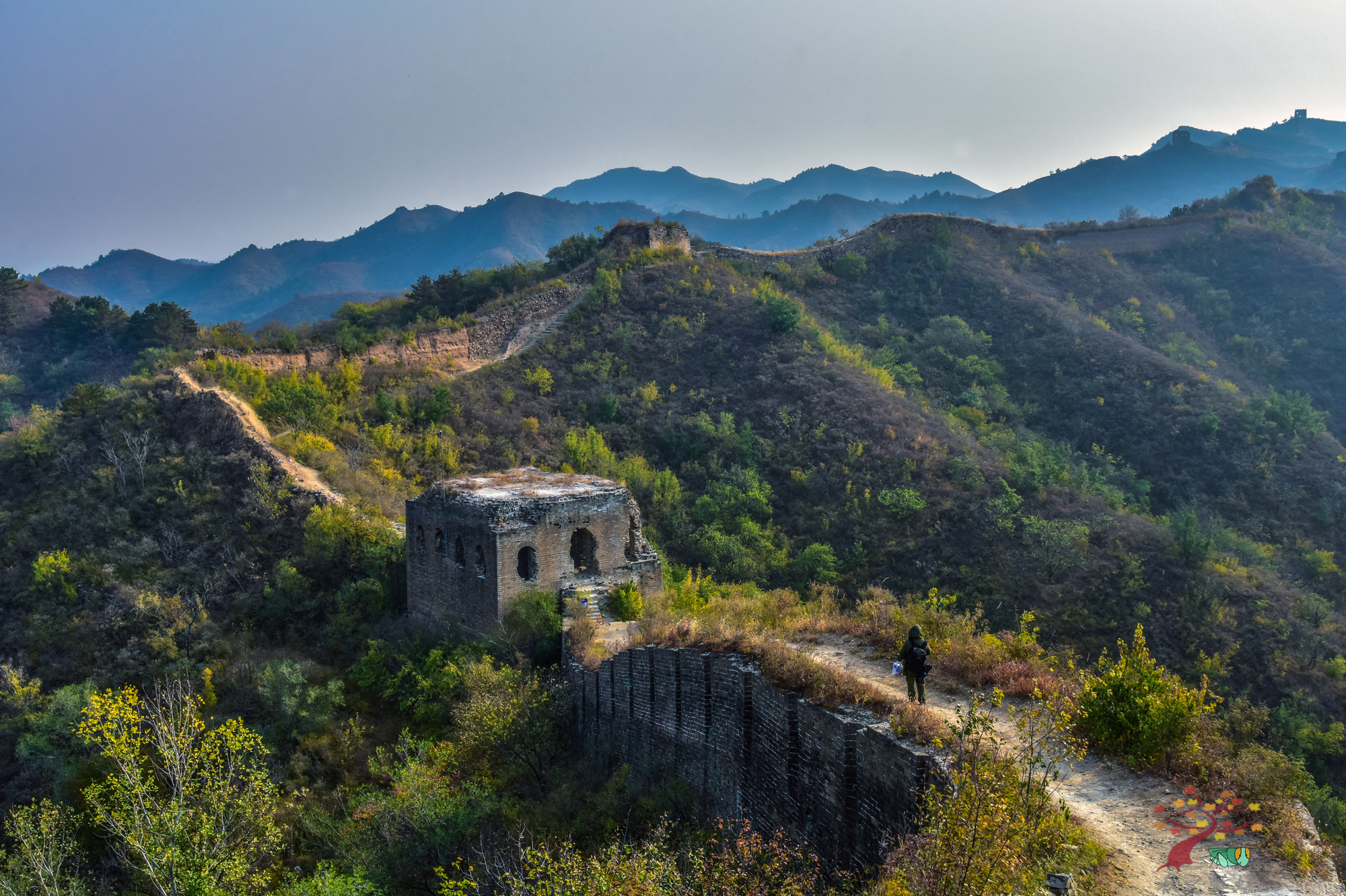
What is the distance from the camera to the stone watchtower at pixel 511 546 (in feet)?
43.0

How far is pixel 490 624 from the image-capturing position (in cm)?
1316

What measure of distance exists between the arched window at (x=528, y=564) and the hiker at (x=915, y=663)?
24.0 feet

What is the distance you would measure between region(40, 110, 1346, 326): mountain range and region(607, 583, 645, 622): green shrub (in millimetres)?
77657

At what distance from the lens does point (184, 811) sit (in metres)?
9.26

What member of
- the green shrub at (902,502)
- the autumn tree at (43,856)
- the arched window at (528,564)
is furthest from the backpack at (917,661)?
the green shrub at (902,502)

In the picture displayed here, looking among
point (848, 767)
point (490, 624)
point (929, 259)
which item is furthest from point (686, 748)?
point (929, 259)

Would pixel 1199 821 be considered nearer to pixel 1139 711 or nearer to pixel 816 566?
pixel 1139 711

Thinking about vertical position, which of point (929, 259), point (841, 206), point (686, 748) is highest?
point (841, 206)

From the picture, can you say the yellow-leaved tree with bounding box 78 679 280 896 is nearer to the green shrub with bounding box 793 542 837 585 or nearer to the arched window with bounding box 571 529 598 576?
the arched window with bounding box 571 529 598 576

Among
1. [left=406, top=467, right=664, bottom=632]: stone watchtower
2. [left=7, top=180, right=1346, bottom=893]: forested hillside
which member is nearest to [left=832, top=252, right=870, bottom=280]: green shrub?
[left=7, top=180, right=1346, bottom=893]: forested hillside

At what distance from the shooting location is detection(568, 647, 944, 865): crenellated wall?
6.16 meters

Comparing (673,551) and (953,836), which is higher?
(953,836)

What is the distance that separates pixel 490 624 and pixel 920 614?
713 cm

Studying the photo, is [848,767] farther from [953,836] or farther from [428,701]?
[428,701]
